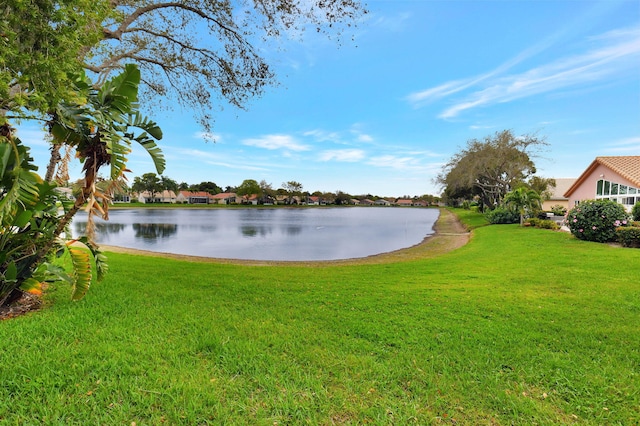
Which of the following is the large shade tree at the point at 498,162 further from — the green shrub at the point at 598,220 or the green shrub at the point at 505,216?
the green shrub at the point at 598,220

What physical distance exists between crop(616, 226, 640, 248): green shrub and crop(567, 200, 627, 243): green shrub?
0.71 m

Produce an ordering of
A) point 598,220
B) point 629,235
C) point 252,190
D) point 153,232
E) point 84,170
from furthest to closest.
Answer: point 252,190
point 153,232
point 598,220
point 629,235
point 84,170

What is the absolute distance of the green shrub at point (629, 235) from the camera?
425 inches

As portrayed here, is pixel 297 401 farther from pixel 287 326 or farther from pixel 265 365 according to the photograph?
pixel 287 326

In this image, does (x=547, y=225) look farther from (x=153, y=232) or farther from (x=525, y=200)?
(x=153, y=232)

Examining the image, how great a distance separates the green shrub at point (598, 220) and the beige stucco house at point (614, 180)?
5371mm

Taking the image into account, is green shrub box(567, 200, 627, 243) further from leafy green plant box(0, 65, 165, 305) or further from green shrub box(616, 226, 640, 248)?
leafy green plant box(0, 65, 165, 305)

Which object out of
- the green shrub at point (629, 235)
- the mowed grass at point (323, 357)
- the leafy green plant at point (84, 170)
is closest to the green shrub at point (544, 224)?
the green shrub at point (629, 235)

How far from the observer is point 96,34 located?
2799mm

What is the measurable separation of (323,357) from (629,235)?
1379 centimetres

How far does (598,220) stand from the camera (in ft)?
40.0

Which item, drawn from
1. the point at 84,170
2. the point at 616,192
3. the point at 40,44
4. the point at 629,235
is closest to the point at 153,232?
the point at 84,170

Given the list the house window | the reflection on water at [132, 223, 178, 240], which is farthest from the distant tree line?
the house window

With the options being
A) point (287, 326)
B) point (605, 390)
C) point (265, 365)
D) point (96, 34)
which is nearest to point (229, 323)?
point (287, 326)
